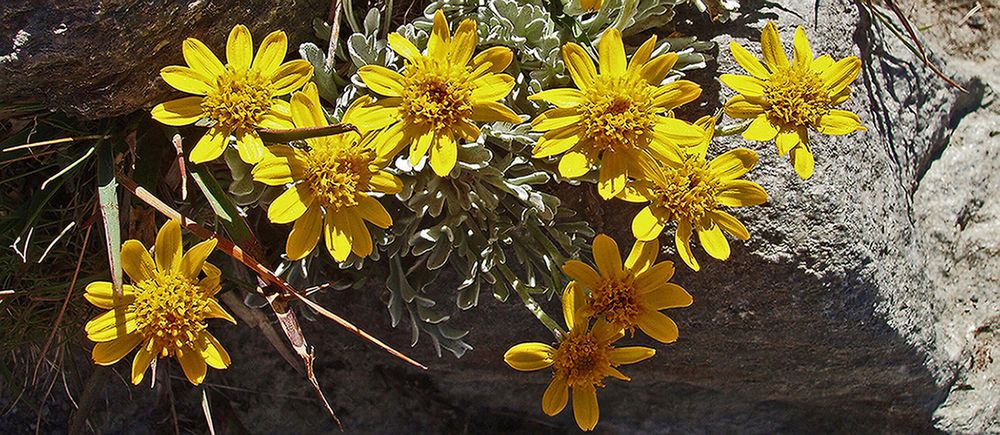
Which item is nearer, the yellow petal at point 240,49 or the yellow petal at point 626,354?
the yellow petal at point 240,49

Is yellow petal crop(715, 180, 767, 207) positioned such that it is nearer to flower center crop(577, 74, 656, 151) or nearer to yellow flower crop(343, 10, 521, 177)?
flower center crop(577, 74, 656, 151)

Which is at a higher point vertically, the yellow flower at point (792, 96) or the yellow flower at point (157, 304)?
the yellow flower at point (792, 96)

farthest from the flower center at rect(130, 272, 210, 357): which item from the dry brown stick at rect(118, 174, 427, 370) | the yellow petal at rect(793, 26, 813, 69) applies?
the yellow petal at rect(793, 26, 813, 69)

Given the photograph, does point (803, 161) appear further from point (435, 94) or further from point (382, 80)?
point (382, 80)

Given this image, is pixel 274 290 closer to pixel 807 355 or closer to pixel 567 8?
pixel 567 8

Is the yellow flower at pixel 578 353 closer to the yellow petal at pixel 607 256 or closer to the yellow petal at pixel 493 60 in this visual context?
the yellow petal at pixel 607 256

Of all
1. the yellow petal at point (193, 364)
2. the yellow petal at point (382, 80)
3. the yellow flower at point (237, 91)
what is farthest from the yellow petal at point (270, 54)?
the yellow petal at point (193, 364)
